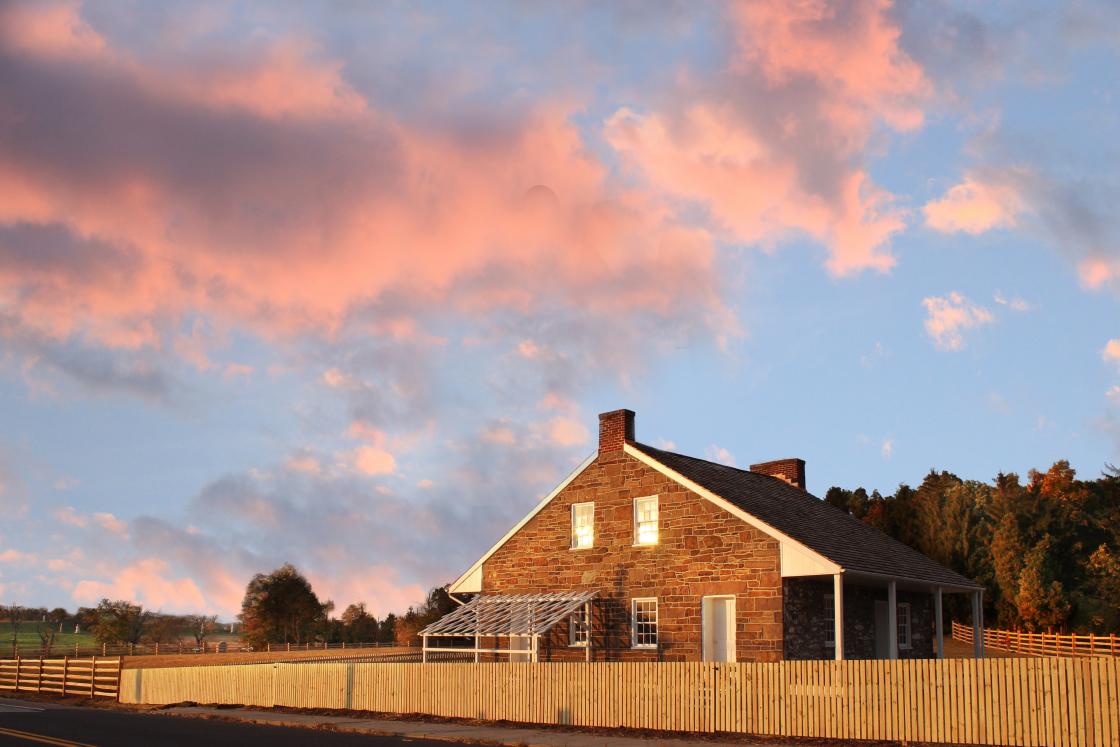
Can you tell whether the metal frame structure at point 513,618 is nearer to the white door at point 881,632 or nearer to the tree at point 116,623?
the white door at point 881,632

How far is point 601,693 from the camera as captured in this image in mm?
22531

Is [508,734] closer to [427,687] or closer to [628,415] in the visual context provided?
[427,687]

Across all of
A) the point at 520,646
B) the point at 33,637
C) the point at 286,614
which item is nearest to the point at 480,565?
the point at 520,646

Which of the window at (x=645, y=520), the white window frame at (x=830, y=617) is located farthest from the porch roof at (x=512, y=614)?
the white window frame at (x=830, y=617)

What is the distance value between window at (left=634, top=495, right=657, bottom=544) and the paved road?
10861mm

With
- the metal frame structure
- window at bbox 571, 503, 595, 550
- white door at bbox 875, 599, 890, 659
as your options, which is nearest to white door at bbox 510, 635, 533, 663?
the metal frame structure

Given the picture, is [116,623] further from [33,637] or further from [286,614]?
[33,637]

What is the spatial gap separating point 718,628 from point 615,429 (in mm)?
6706

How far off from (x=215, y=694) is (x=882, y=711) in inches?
799

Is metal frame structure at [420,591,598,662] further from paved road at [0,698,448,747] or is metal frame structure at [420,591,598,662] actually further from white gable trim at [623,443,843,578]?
paved road at [0,698,448,747]

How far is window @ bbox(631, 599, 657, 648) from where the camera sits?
96.8 ft

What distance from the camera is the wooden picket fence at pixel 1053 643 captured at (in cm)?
4860

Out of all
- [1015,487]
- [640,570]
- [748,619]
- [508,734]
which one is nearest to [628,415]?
[640,570]

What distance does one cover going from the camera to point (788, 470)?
38.6m
